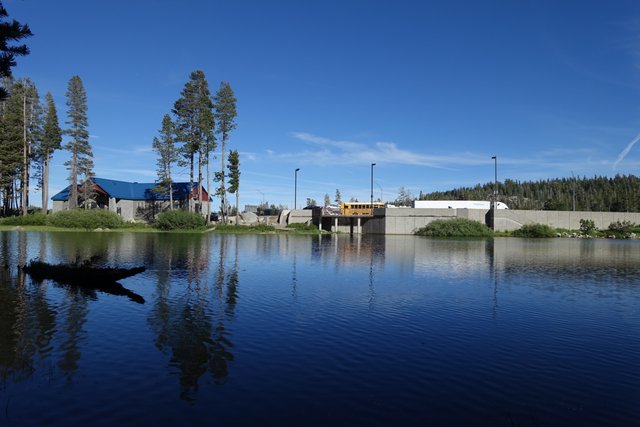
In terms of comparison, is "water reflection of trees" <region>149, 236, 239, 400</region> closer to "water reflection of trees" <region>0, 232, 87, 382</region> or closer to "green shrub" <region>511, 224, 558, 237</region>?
"water reflection of trees" <region>0, 232, 87, 382</region>

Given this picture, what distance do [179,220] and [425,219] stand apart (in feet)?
142

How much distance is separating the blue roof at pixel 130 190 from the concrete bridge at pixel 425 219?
22994 mm

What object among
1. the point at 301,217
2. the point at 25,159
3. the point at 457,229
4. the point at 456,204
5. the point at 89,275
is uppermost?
the point at 25,159

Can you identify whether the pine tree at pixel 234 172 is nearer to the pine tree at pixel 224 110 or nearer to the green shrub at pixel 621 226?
the pine tree at pixel 224 110

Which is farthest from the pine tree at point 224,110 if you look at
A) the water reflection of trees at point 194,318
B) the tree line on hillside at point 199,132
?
the water reflection of trees at point 194,318

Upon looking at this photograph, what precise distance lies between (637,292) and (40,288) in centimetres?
2822

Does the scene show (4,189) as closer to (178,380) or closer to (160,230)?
(160,230)

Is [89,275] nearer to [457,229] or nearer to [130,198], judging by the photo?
[457,229]

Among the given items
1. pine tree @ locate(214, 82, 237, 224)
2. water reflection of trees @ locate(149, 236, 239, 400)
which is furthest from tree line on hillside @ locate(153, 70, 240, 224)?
water reflection of trees @ locate(149, 236, 239, 400)

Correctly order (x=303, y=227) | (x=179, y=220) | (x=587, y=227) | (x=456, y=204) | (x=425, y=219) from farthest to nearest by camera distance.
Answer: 1. (x=456, y=204)
2. (x=587, y=227)
3. (x=303, y=227)
4. (x=425, y=219)
5. (x=179, y=220)

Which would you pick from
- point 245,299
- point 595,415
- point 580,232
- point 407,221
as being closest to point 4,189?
point 407,221

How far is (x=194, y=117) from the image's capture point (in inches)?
2977

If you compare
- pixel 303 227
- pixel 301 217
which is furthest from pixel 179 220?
pixel 301 217

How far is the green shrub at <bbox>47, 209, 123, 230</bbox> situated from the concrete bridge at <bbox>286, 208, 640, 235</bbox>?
111 ft
